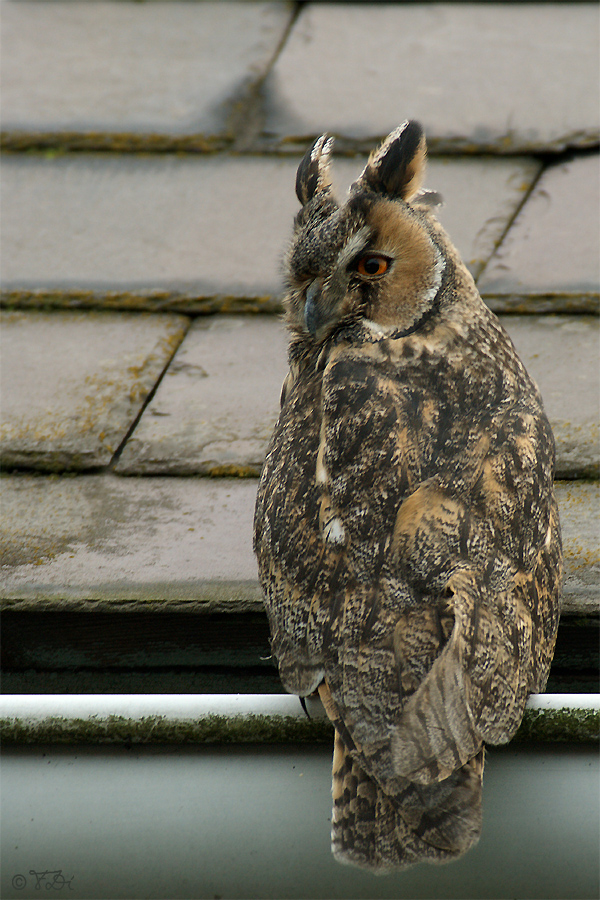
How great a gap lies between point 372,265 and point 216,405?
667 millimetres

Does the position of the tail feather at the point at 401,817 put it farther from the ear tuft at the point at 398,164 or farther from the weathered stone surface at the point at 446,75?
the weathered stone surface at the point at 446,75

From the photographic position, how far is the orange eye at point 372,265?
183 centimetres

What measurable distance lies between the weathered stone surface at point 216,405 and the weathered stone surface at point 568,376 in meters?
0.73

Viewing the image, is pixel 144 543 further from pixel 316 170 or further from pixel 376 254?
pixel 316 170

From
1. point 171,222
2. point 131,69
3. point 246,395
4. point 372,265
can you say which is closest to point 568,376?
point 372,265

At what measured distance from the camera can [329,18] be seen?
388cm

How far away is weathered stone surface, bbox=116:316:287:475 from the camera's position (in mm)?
2094

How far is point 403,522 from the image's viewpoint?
145 centimetres

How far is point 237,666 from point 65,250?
1.76 metres

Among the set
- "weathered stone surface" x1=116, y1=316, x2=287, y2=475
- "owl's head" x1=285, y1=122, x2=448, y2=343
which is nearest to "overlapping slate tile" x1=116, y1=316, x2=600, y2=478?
"weathered stone surface" x1=116, y1=316, x2=287, y2=475

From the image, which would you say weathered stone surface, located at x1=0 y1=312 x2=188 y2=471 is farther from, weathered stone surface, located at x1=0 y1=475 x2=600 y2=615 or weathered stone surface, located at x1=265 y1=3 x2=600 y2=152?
weathered stone surface, located at x1=265 y1=3 x2=600 y2=152

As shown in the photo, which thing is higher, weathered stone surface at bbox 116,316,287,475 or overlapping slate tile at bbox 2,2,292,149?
overlapping slate tile at bbox 2,2,292,149

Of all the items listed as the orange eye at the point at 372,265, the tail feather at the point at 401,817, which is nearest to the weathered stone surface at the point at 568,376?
the orange eye at the point at 372,265

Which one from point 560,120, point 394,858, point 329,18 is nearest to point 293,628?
point 394,858
